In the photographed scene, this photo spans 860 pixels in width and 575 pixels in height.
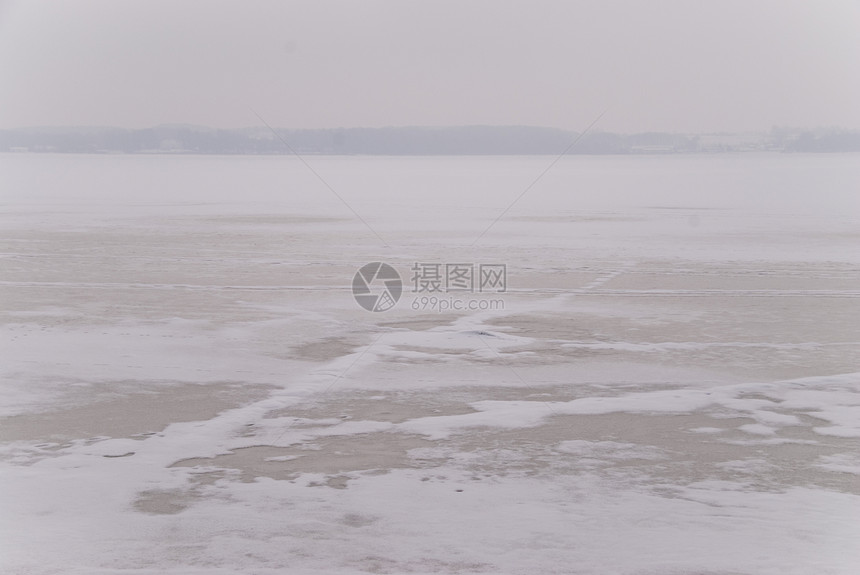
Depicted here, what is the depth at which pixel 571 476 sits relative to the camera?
18.4 ft

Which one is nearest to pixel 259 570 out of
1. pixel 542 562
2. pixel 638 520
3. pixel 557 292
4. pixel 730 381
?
pixel 542 562

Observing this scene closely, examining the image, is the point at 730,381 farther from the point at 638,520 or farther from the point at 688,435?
the point at 638,520

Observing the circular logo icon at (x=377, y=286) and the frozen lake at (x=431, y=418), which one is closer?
the frozen lake at (x=431, y=418)

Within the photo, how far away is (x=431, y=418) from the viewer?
689 cm

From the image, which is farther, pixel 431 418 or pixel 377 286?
pixel 377 286

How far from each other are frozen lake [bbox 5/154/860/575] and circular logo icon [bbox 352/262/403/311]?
190 mm

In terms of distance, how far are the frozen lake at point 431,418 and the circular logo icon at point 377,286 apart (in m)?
0.19

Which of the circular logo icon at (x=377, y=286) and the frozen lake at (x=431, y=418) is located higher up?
the circular logo icon at (x=377, y=286)

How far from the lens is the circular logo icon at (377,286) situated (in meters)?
12.4

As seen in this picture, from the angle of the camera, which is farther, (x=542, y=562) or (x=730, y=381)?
(x=730, y=381)

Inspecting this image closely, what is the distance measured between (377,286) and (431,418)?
23.5ft

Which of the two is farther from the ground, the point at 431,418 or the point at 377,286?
the point at 377,286

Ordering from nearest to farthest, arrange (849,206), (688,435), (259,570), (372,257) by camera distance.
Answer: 1. (259,570)
2. (688,435)
3. (372,257)
4. (849,206)

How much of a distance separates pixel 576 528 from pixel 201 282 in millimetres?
10325
